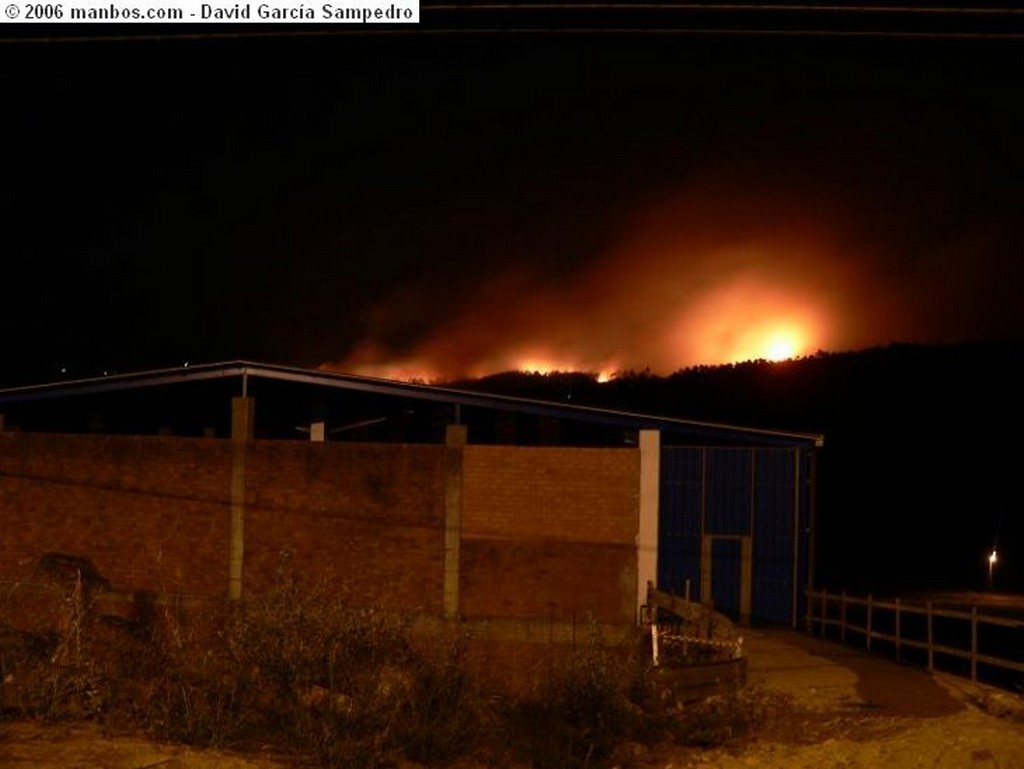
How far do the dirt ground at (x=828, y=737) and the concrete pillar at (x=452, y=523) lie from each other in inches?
195

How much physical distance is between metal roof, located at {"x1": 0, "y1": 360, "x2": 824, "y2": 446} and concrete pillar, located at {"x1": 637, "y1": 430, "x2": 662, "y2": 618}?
0.37 meters

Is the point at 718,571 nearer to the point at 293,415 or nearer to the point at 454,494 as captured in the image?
the point at 454,494

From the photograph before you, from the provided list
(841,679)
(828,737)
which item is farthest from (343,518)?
(828,737)

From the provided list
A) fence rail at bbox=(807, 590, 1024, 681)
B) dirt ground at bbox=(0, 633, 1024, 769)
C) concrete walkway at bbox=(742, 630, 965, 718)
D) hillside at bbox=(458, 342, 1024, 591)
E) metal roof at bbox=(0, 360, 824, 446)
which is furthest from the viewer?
hillside at bbox=(458, 342, 1024, 591)

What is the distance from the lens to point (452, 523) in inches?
637

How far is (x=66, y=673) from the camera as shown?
9344 mm

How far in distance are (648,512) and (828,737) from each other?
657cm

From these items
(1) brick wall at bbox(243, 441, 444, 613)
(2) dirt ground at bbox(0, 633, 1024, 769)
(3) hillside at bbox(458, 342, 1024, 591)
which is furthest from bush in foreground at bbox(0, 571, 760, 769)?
(3) hillside at bbox(458, 342, 1024, 591)

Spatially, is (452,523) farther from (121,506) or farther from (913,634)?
(913,634)

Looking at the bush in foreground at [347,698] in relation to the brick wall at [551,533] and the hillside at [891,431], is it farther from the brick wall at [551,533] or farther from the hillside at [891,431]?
the hillside at [891,431]

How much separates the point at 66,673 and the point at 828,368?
2822 inches

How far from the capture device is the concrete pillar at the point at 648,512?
52.6ft

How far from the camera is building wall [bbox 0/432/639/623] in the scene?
16.0 meters

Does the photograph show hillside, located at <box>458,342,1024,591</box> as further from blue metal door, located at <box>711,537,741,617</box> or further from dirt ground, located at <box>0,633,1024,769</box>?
dirt ground, located at <box>0,633,1024,769</box>
